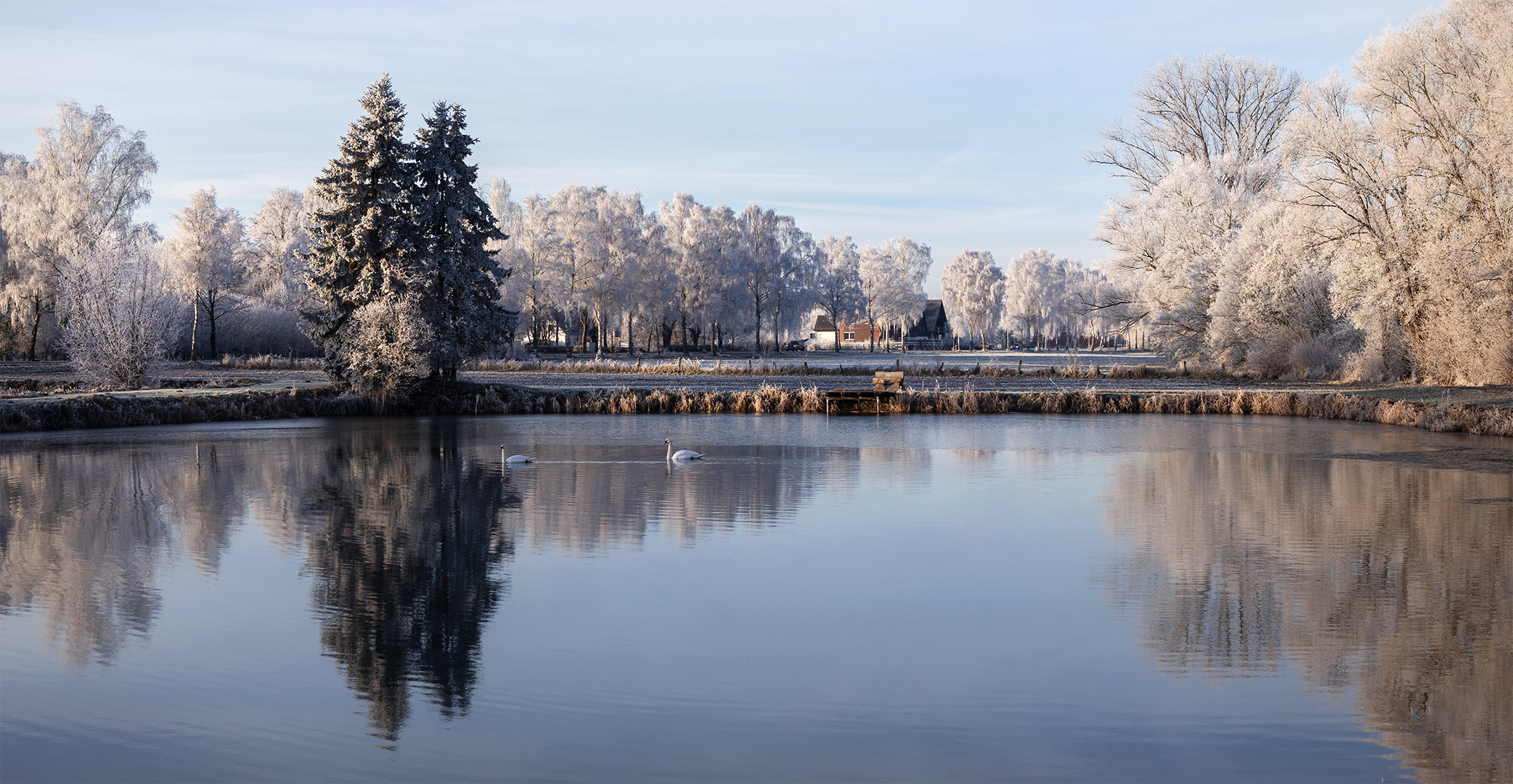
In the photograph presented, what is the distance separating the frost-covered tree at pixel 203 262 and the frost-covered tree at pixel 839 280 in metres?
52.7

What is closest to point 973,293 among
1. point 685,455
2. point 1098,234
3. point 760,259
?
point 760,259

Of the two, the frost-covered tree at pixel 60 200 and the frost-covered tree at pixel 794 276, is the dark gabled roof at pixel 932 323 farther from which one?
the frost-covered tree at pixel 60 200

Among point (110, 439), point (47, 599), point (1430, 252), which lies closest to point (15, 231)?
point (110, 439)

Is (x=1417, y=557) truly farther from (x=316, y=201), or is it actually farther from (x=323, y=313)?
(x=316, y=201)

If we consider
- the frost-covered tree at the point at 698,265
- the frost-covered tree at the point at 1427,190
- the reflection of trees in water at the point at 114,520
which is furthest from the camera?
the frost-covered tree at the point at 698,265

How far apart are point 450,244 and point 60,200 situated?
96.6 ft

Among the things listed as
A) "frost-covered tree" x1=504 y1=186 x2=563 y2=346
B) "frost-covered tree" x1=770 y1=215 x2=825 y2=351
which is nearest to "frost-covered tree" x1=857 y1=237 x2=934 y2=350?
"frost-covered tree" x1=770 y1=215 x2=825 y2=351

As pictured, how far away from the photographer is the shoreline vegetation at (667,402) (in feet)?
107

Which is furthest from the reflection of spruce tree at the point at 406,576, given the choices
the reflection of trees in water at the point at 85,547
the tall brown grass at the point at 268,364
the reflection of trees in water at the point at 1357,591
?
the tall brown grass at the point at 268,364

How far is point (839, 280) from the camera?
360ft

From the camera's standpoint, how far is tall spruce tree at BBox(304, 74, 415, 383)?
113 feet

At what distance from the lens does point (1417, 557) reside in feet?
44.9

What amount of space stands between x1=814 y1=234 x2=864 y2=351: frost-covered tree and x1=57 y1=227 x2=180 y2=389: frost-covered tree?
70.4 m

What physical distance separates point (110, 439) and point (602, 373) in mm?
26532
